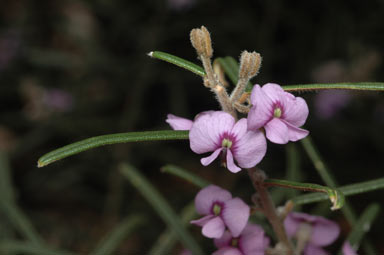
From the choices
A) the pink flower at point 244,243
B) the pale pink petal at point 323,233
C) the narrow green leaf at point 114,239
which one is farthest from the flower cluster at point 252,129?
the narrow green leaf at point 114,239

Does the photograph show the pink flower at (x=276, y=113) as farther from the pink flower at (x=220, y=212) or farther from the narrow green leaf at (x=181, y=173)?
the narrow green leaf at (x=181, y=173)

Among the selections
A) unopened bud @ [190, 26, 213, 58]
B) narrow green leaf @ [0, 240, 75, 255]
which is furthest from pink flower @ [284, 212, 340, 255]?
narrow green leaf @ [0, 240, 75, 255]

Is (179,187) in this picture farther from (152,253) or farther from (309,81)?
(152,253)

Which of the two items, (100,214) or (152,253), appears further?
(100,214)

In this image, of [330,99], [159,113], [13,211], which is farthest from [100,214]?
[330,99]

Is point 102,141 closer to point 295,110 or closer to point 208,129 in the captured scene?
point 208,129

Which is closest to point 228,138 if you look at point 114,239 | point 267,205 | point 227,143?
point 227,143
